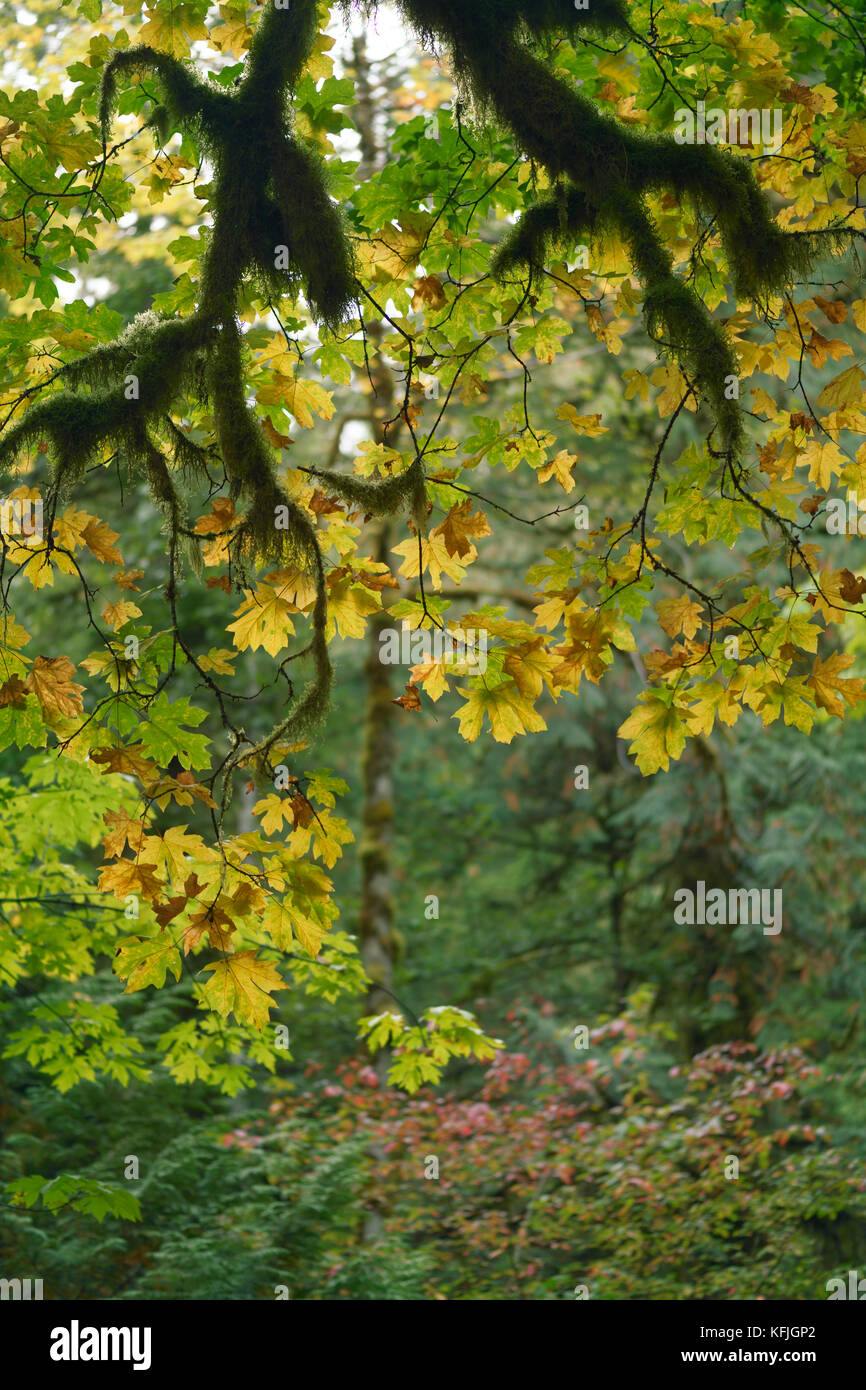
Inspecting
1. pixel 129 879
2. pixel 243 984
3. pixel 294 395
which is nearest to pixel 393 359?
pixel 294 395

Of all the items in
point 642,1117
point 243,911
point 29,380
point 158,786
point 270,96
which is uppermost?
point 270,96

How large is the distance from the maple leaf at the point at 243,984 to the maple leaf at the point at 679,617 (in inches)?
49.1

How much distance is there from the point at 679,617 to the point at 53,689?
4.88ft

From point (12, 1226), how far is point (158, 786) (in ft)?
16.3

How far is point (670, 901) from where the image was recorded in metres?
10.9

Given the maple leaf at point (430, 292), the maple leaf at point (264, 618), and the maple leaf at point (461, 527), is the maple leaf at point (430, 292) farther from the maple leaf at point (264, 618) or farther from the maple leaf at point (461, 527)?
the maple leaf at point (264, 618)

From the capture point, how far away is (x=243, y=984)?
232 cm

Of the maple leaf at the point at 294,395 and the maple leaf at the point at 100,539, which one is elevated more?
the maple leaf at the point at 294,395

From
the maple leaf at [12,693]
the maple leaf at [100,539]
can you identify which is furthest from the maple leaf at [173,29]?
the maple leaf at [12,693]

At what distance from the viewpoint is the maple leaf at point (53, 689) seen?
253cm
